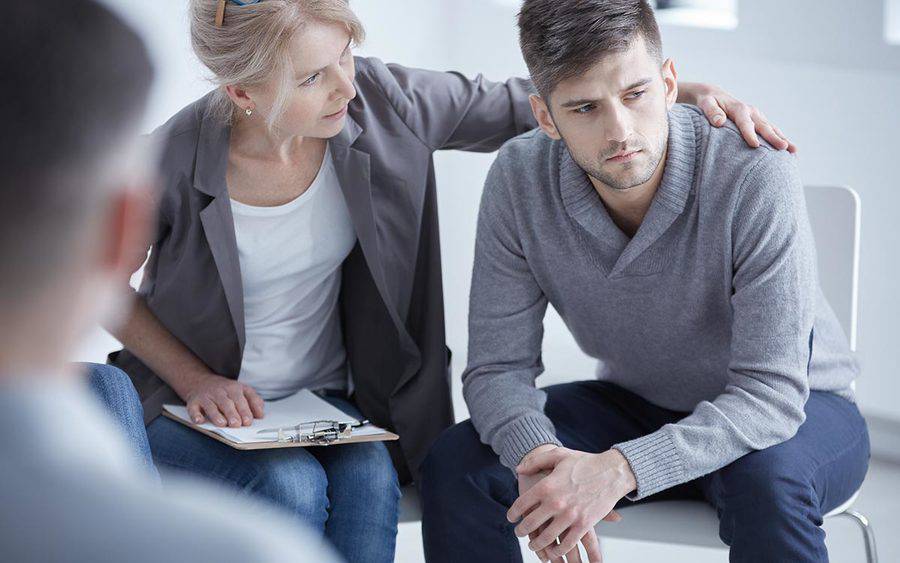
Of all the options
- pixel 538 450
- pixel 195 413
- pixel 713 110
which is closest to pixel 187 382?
pixel 195 413

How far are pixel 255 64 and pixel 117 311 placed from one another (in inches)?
16.7

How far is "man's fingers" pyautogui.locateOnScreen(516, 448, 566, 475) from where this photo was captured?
4.73 feet

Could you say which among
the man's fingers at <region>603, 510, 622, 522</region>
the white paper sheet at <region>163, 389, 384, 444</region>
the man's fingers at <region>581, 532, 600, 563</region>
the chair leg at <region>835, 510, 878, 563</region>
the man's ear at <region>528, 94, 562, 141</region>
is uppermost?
the man's ear at <region>528, 94, 562, 141</region>

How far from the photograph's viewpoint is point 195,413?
1609 mm

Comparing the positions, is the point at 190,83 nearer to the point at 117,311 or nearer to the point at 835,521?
the point at 117,311

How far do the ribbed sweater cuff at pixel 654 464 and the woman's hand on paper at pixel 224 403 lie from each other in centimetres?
55

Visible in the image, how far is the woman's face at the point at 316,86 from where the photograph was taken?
5.19 feet

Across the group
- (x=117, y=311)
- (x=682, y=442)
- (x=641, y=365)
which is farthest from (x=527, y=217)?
(x=117, y=311)

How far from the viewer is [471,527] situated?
4.94ft

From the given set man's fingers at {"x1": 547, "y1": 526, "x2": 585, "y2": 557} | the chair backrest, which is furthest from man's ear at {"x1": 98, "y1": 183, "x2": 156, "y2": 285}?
the chair backrest

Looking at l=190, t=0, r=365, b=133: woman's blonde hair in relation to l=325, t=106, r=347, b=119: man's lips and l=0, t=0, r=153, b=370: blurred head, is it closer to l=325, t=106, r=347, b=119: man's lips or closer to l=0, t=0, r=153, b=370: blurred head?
l=325, t=106, r=347, b=119: man's lips

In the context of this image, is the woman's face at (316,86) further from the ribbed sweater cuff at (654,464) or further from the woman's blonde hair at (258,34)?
the ribbed sweater cuff at (654,464)

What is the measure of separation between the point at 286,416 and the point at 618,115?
2.11ft

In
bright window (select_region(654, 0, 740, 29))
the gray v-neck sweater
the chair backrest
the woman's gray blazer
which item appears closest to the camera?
the gray v-neck sweater
